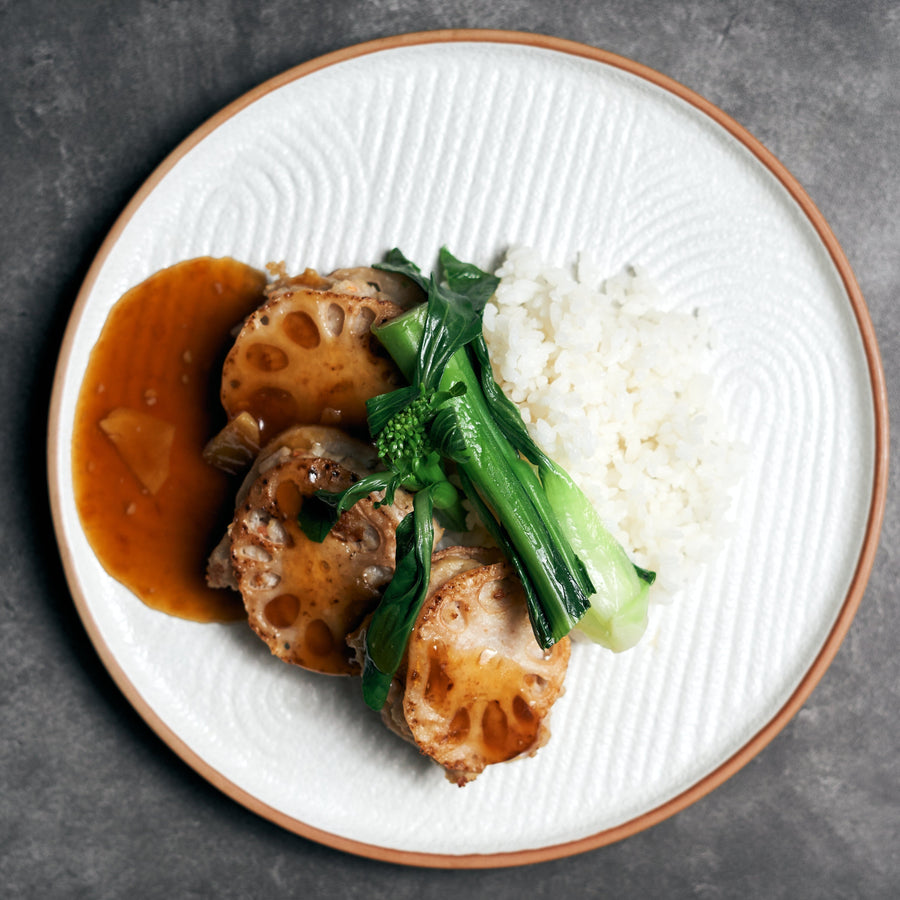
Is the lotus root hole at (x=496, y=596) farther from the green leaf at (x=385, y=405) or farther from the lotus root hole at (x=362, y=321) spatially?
the lotus root hole at (x=362, y=321)

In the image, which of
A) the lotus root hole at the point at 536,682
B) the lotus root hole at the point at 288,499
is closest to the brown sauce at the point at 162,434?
the lotus root hole at the point at 288,499

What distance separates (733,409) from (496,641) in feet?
4.87

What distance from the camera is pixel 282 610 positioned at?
273 cm

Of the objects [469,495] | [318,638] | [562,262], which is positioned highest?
[562,262]

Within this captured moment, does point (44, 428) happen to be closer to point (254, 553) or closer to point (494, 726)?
point (254, 553)

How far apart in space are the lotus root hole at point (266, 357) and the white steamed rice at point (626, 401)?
840 millimetres

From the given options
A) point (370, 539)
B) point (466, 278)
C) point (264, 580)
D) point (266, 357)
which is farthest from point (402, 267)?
point (264, 580)

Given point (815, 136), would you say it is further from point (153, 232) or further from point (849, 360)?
point (153, 232)

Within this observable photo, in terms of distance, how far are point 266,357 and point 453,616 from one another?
1209 mm

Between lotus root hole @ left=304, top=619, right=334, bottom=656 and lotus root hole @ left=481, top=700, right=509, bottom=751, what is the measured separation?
649 millimetres

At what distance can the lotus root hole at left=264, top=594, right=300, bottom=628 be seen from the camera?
2721 mm

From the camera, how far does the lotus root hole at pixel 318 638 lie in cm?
271

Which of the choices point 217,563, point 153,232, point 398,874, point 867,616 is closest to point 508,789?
point 398,874

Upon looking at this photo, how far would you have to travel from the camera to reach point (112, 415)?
2.98m
